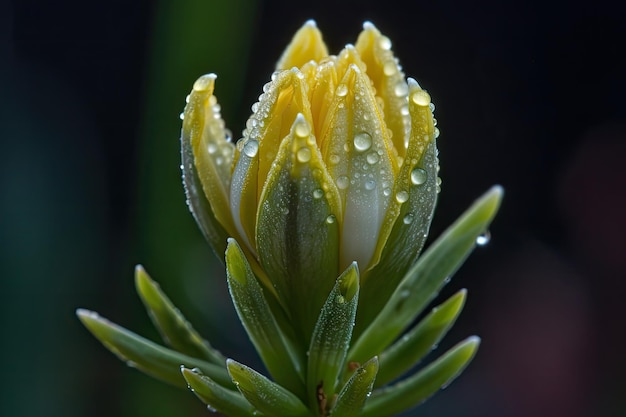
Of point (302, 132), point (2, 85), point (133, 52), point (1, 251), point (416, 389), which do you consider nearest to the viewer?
point (302, 132)

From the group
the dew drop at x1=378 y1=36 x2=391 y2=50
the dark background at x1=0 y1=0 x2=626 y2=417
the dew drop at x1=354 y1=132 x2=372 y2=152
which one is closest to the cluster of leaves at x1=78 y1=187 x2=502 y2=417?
the dew drop at x1=354 y1=132 x2=372 y2=152

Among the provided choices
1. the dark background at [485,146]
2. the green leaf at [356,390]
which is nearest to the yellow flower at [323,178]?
the green leaf at [356,390]

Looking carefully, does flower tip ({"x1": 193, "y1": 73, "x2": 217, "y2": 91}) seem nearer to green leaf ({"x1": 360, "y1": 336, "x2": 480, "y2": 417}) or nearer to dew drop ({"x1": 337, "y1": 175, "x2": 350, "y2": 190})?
dew drop ({"x1": 337, "y1": 175, "x2": 350, "y2": 190})

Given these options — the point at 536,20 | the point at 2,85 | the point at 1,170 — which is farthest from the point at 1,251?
the point at 536,20

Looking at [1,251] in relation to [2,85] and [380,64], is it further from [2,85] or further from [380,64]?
[380,64]

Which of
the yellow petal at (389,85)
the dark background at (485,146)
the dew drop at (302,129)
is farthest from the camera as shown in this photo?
the dark background at (485,146)

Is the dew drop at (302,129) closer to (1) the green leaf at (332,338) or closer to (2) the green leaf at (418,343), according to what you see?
(1) the green leaf at (332,338)
